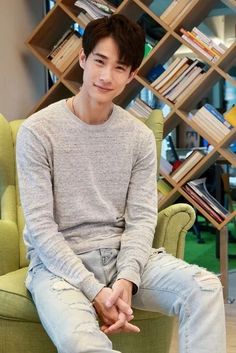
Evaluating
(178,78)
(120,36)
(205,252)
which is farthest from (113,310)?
(205,252)

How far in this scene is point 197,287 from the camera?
1490 mm

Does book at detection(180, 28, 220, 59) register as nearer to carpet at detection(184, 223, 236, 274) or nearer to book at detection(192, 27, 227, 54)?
book at detection(192, 27, 227, 54)

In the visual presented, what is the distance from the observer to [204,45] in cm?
272

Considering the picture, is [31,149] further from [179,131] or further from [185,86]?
[179,131]

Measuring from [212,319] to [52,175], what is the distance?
66 centimetres

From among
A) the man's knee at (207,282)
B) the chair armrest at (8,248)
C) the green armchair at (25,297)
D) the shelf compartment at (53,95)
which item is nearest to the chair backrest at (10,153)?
the green armchair at (25,297)

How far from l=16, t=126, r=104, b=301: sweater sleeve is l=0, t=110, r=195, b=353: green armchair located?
179 millimetres

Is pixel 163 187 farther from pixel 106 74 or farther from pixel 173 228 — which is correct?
pixel 106 74

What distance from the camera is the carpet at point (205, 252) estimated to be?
3.90 metres

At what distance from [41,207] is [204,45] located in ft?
5.11

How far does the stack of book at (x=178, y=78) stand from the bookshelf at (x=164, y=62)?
0.10 ft

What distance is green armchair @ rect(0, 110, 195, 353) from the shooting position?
5.40ft

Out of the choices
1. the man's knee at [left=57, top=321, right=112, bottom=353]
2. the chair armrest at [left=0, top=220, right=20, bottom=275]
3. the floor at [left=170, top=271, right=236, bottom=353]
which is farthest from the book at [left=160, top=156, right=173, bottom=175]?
the man's knee at [left=57, top=321, right=112, bottom=353]

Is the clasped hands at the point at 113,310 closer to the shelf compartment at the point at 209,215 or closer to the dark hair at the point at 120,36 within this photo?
the dark hair at the point at 120,36
